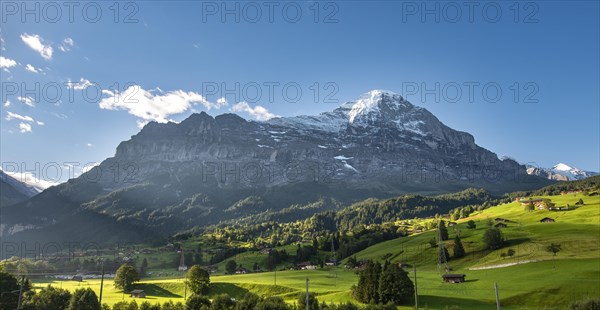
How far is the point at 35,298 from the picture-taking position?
96.9 m

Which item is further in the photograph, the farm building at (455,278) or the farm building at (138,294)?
the farm building at (138,294)

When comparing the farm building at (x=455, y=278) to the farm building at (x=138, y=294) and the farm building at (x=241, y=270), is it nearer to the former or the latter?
the farm building at (x=138, y=294)

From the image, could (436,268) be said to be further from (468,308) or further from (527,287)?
(468,308)

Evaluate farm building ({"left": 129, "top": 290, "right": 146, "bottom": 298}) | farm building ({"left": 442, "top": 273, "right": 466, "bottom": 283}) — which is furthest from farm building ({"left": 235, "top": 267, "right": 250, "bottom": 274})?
farm building ({"left": 442, "top": 273, "right": 466, "bottom": 283})

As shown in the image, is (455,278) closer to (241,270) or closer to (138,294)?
(138,294)

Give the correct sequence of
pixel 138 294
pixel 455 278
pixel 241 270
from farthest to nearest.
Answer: pixel 241 270, pixel 138 294, pixel 455 278

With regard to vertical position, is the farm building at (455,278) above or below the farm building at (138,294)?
above

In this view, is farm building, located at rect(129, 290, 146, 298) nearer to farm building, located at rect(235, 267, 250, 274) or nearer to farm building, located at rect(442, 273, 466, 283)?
farm building, located at rect(235, 267, 250, 274)

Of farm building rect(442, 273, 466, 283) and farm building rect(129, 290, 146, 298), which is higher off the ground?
farm building rect(442, 273, 466, 283)

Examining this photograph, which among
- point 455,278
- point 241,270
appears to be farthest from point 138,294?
point 455,278

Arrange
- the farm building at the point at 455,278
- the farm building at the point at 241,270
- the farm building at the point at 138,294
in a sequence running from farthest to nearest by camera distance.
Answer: the farm building at the point at 241,270, the farm building at the point at 138,294, the farm building at the point at 455,278

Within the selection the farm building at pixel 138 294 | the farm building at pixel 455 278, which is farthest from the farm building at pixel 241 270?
the farm building at pixel 455 278

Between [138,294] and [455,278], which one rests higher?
[455,278]

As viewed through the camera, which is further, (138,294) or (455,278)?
(138,294)
